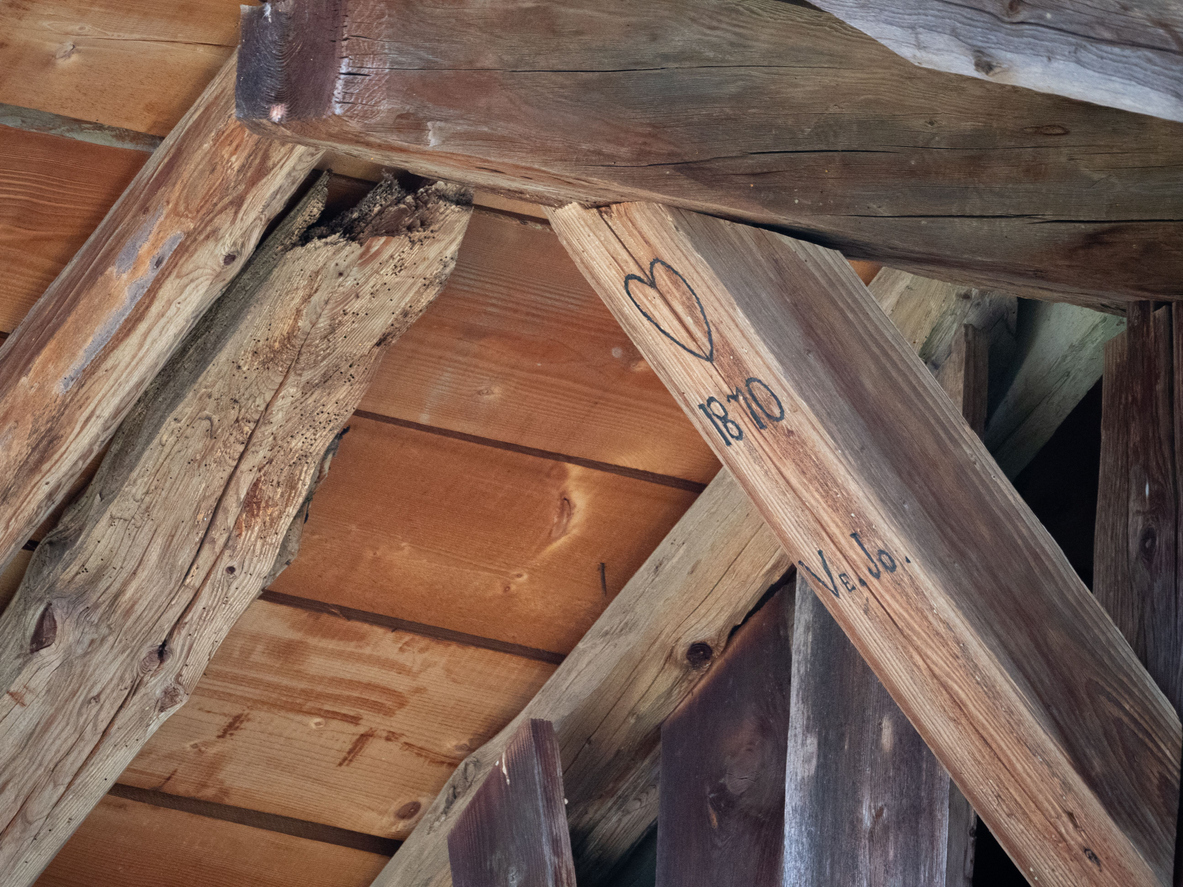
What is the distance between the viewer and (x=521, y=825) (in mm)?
1354

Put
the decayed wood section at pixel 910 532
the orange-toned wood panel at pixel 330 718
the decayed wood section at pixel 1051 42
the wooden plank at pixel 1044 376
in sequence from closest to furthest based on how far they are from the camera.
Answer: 1. the decayed wood section at pixel 1051 42
2. the decayed wood section at pixel 910 532
3. the wooden plank at pixel 1044 376
4. the orange-toned wood panel at pixel 330 718

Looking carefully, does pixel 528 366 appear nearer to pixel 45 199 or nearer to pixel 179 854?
pixel 45 199

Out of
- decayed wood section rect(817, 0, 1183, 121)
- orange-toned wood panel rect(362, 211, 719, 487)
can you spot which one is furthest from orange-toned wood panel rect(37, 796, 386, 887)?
decayed wood section rect(817, 0, 1183, 121)

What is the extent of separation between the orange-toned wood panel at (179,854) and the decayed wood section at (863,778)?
0.76 m

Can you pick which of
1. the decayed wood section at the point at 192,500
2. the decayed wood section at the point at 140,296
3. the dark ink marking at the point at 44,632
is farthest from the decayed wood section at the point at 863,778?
the dark ink marking at the point at 44,632

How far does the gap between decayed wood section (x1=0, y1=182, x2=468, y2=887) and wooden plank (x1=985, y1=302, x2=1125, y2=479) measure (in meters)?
0.74

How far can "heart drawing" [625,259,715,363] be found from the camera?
77 centimetres

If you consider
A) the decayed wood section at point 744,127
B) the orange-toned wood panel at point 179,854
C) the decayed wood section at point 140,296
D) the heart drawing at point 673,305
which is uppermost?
the decayed wood section at point 744,127

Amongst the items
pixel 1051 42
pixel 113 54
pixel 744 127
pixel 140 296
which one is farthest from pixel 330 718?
pixel 1051 42

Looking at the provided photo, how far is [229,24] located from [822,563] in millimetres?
875

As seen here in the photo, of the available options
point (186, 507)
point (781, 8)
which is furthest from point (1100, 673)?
point (186, 507)

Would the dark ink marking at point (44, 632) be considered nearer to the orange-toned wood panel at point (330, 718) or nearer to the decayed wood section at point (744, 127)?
the orange-toned wood panel at point (330, 718)

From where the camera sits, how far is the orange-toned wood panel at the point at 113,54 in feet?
3.51

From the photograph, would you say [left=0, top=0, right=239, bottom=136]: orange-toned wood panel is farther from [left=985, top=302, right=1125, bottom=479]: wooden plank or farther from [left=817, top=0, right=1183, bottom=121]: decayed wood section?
[left=985, top=302, right=1125, bottom=479]: wooden plank
